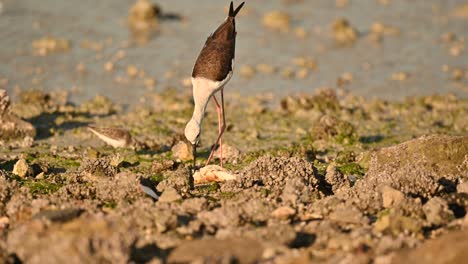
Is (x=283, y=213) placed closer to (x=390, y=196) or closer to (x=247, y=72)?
(x=390, y=196)

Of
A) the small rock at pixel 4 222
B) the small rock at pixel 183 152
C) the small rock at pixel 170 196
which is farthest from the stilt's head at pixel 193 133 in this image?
the small rock at pixel 4 222

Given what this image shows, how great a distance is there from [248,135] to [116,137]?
2.22 m


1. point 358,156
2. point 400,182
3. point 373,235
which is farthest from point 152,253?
point 358,156

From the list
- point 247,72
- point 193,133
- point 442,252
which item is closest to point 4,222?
point 193,133

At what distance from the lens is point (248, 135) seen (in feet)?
A: 41.0

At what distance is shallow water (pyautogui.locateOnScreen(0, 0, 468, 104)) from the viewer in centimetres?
1555

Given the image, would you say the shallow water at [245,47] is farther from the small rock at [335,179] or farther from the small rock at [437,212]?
the small rock at [437,212]

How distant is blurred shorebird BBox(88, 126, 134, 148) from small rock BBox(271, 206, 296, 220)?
4.72 meters

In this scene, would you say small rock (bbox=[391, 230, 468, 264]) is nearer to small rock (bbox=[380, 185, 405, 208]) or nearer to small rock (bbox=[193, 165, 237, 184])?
small rock (bbox=[380, 185, 405, 208])

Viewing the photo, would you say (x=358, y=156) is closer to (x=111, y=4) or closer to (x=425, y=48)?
(x=425, y=48)

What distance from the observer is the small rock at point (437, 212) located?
686cm

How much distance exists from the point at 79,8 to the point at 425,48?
883cm

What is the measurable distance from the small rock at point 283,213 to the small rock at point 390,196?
3.16 ft

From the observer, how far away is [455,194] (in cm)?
746
